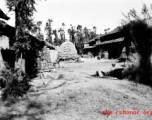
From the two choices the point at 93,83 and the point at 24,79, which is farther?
the point at 93,83

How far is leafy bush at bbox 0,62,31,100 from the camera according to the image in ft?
24.4

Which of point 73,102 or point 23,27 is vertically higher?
point 23,27

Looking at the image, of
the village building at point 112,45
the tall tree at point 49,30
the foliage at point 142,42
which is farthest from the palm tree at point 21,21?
the tall tree at point 49,30

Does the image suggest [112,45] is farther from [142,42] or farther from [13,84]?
[13,84]

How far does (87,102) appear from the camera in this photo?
6.77m

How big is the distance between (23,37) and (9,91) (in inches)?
148

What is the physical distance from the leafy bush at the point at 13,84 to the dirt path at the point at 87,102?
0.56 metres

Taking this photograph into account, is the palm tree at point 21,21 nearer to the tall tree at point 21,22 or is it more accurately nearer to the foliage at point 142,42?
the tall tree at point 21,22

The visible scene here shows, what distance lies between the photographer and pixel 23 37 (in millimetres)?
9711

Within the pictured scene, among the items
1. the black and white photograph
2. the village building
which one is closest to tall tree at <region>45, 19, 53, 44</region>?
the village building

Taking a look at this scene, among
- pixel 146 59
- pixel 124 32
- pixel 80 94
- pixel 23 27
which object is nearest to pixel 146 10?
pixel 124 32

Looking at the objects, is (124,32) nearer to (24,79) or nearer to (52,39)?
(24,79)

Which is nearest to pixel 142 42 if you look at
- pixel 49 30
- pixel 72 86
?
pixel 72 86

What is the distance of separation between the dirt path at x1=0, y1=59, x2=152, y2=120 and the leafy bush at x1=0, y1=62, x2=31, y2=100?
22.0 inches
